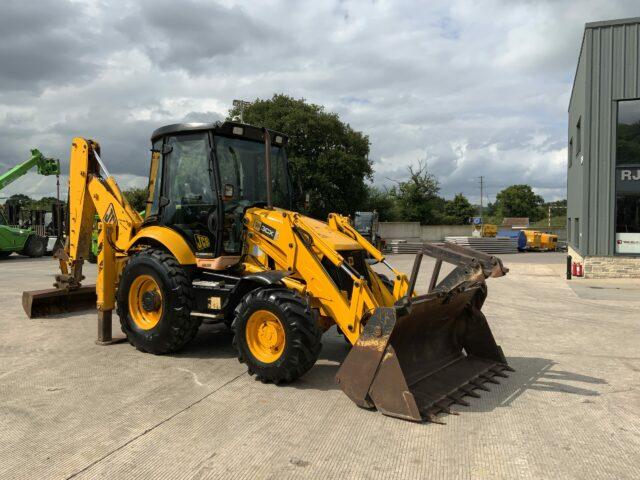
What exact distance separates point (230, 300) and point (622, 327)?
6.95 metres

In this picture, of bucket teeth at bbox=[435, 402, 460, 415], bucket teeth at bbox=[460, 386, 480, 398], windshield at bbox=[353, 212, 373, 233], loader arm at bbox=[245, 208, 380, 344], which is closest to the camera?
bucket teeth at bbox=[435, 402, 460, 415]

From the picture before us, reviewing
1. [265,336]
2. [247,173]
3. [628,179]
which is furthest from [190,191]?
[628,179]

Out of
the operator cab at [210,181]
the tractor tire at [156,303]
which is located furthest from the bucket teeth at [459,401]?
the tractor tire at [156,303]

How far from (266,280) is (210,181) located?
67.4 inches

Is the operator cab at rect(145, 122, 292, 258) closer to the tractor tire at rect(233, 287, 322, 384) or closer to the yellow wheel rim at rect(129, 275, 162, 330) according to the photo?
the yellow wheel rim at rect(129, 275, 162, 330)

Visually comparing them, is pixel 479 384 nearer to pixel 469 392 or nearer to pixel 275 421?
pixel 469 392

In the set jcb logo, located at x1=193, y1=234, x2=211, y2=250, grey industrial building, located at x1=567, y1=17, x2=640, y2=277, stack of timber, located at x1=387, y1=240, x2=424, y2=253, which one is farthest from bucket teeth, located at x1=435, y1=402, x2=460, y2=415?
stack of timber, located at x1=387, y1=240, x2=424, y2=253

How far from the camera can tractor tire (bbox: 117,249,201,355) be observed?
638 cm

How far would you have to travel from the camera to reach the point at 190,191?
687 cm

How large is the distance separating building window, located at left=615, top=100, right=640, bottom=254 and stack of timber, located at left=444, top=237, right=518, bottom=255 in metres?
16.0

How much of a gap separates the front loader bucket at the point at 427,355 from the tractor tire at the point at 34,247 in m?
23.4

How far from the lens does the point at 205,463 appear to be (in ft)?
12.3

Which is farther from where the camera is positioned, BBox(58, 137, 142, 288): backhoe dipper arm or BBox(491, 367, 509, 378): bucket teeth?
BBox(58, 137, 142, 288): backhoe dipper arm

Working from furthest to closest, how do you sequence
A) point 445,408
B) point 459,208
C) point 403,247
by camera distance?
point 459,208 → point 403,247 → point 445,408
